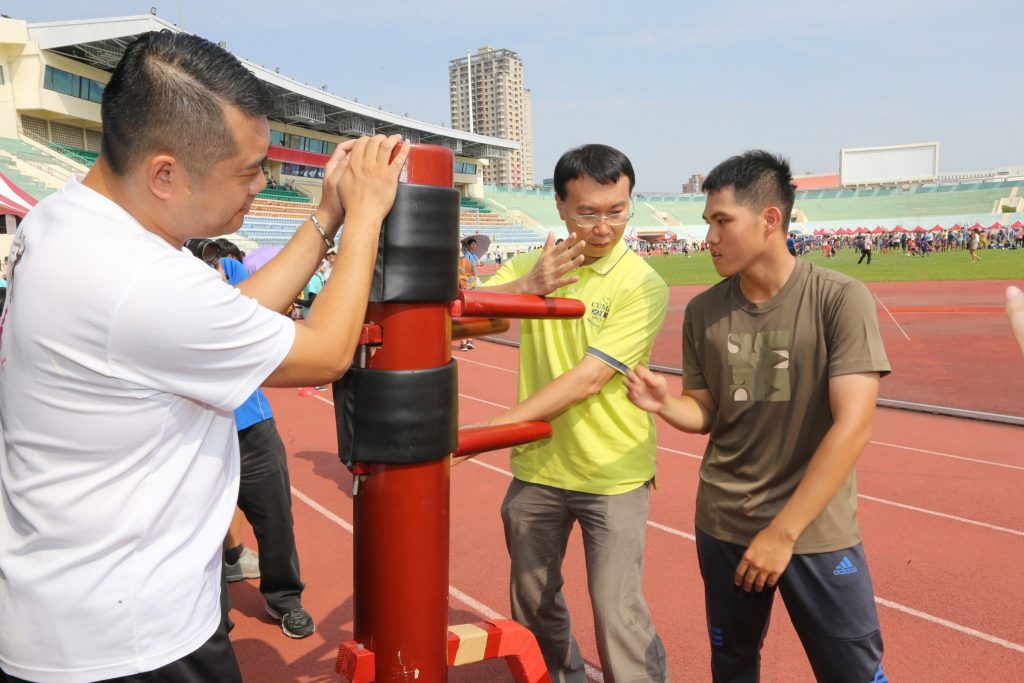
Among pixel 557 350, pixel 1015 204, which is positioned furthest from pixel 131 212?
pixel 1015 204

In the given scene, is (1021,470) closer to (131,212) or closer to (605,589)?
(605,589)

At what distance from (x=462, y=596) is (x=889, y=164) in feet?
332

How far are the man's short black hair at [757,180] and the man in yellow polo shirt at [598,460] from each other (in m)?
0.41

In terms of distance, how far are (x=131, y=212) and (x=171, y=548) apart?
58cm

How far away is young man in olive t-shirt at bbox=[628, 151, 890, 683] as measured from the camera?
199cm

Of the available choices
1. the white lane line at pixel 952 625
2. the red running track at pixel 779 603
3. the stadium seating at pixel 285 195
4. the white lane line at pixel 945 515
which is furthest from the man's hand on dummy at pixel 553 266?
the stadium seating at pixel 285 195

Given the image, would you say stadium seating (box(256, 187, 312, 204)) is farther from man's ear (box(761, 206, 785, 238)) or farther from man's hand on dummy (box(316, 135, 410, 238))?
man's hand on dummy (box(316, 135, 410, 238))

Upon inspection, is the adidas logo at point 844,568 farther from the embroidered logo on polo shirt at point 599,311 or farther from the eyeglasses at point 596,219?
the eyeglasses at point 596,219

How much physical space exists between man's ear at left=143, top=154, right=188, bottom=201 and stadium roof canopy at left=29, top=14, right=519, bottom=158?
6003 mm

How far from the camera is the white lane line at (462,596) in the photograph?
3.27 meters

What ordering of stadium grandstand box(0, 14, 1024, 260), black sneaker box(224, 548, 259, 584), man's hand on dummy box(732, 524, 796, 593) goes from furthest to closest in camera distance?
stadium grandstand box(0, 14, 1024, 260)
black sneaker box(224, 548, 259, 584)
man's hand on dummy box(732, 524, 796, 593)

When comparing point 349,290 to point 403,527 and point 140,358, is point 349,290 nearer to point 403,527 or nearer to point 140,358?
point 140,358

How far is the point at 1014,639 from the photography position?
345 centimetres

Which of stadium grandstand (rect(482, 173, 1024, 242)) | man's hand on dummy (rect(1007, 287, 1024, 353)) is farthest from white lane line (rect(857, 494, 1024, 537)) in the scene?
stadium grandstand (rect(482, 173, 1024, 242))
